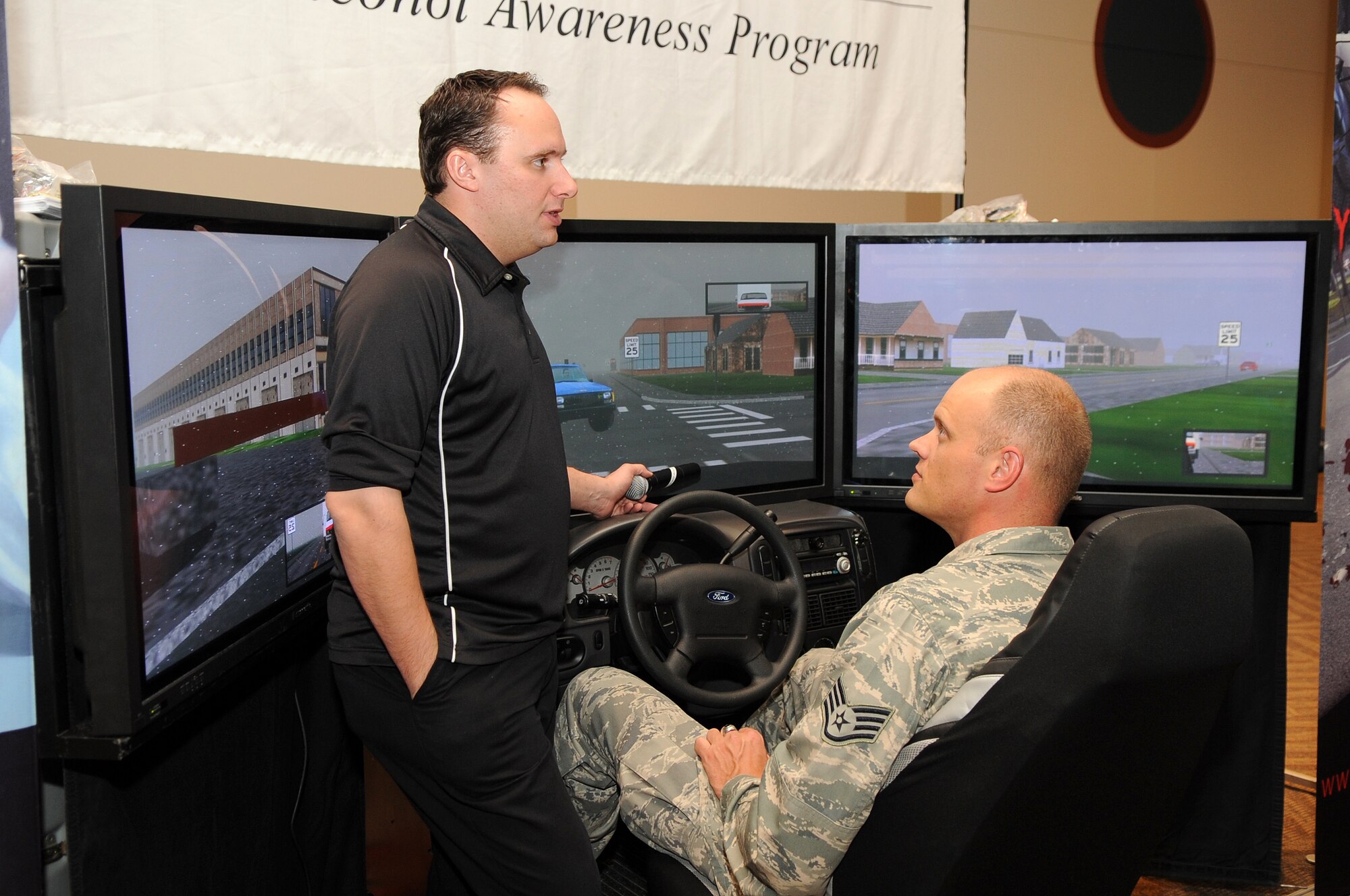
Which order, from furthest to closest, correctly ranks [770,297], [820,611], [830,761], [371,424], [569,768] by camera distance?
1. [770,297]
2. [820,611]
3. [569,768]
4. [371,424]
5. [830,761]

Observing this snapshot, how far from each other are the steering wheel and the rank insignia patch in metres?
0.54

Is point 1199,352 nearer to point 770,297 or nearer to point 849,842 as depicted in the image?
point 770,297

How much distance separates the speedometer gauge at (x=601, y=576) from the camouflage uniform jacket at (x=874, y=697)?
0.69m

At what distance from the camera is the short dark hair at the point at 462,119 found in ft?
5.28

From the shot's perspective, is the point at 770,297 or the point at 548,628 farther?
the point at 770,297

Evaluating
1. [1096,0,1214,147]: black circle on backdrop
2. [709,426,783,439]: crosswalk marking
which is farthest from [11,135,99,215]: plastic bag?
[1096,0,1214,147]: black circle on backdrop

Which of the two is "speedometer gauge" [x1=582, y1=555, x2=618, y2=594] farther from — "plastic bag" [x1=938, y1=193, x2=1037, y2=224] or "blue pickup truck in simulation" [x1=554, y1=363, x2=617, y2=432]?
"plastic bag" [x1=938, y1=193, x2=1037, y2=224]

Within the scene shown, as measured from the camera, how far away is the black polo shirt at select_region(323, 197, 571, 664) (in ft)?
4.62

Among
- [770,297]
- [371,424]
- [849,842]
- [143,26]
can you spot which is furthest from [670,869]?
[143,26]

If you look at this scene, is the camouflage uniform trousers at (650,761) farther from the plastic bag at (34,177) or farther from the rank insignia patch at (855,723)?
the plastic bag at (34,177)

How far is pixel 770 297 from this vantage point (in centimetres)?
245

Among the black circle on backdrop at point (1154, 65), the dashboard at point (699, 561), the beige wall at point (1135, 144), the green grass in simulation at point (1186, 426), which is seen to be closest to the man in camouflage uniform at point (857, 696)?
the dashboard at point (699, 561)

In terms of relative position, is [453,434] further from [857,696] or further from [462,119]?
[857,696]

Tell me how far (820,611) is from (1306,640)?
2.88 m
